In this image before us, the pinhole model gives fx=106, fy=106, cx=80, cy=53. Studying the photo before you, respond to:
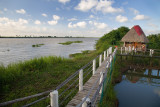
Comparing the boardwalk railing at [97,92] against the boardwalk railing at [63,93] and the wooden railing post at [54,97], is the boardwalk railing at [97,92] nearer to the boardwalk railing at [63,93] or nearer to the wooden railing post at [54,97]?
the boardwalk railing at [63,93]

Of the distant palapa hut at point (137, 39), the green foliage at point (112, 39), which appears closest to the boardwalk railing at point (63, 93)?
the distant palapa hut at point (137, 39)

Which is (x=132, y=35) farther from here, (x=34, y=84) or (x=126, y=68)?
(x=34, y=84)

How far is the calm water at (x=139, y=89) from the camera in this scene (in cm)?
757

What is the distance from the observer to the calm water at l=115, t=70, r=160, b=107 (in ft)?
24.8

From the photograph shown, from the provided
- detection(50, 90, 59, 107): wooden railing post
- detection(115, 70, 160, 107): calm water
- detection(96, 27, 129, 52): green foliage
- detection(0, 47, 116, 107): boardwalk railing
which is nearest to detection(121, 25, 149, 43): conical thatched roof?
detection(115, 70, 160, 107): calm water

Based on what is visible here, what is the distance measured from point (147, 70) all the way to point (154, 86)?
4603mm

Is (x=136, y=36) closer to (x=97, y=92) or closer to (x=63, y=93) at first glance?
(x=63, y=93)

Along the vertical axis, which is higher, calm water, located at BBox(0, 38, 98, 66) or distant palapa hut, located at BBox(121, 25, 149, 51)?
distant palapa hut, located at BBox(121, 25, 149, 51)

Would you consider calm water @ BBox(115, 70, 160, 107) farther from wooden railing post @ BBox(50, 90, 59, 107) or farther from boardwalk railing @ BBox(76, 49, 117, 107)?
wooden railing post @ BBox(50, 90, 59, 107)

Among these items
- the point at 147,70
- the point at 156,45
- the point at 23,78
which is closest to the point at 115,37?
the point at 156,45

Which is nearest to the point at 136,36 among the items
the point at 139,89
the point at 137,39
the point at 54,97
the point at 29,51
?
the point at 137,39

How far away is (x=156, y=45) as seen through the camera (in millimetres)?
20688

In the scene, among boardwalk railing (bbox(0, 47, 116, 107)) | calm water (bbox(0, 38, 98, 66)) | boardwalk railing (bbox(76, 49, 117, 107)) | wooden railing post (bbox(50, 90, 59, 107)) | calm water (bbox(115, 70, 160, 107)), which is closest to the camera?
boardwalk railing (bbox(76, 49, 117, 107))

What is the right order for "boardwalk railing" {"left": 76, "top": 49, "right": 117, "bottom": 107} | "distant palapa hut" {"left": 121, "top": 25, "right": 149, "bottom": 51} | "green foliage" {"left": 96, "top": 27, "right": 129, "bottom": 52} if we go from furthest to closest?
"green foliage" {"left": 96, "top": 27, "right": 129, "bottom": 52} → "distant palapa hut" {"left": 121, "top": 25, "right": 149, "bottom": 51} → "boardwalk railing" {"left": 76, "top": 49, "right": 117, "bottom": 107}
